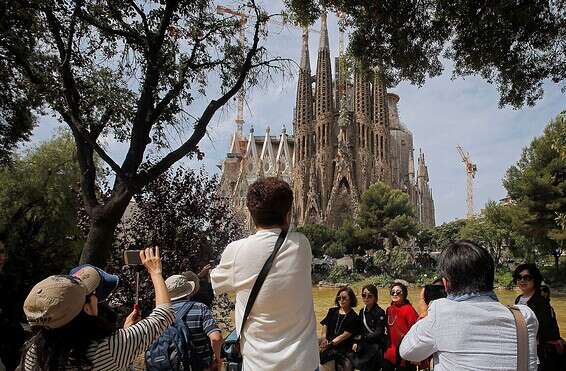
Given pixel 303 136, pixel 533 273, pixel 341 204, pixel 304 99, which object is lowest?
pixel 533 273

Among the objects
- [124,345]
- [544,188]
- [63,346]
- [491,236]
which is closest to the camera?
[63,346]

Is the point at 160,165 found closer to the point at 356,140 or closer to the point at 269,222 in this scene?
the point at 269,222

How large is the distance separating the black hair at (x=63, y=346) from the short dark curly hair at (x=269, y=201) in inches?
35.2

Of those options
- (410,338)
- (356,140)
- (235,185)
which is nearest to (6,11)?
(410,338)

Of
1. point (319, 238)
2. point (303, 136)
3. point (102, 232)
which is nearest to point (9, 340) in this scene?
point (102, 232)

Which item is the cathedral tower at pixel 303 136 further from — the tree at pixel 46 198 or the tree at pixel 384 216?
the tree at pixel 46 198

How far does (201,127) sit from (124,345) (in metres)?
4.72

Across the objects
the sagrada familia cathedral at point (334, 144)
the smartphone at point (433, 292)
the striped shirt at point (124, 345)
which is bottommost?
the striped shirt at point (124, 345)

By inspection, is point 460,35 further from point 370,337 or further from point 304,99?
point 304,99

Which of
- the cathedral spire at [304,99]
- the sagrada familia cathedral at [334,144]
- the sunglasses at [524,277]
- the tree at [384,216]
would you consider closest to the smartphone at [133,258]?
the sunglasses at [524,277]

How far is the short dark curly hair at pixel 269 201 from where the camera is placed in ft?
7.65

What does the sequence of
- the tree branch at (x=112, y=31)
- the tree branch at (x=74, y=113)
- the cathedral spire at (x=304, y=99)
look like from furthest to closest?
the cathedral spire at (x=304, y=99) → the tree branch at (x=112, y=31) → the tree branch at (x=74, y=113)

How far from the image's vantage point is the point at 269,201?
2328 millimetres

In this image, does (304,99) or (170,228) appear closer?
(170,228)
